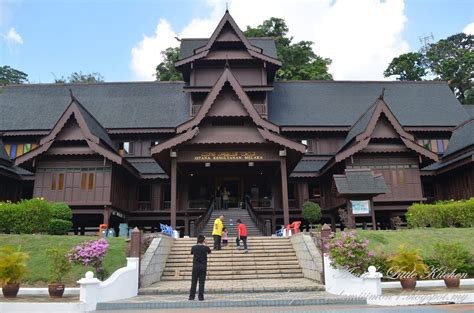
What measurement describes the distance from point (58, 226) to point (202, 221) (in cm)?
649

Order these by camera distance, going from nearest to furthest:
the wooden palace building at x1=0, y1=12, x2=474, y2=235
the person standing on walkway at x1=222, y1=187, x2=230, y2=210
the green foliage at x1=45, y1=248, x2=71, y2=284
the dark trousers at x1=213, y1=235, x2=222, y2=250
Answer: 1. the green foliage at x1=45, y1=248, x2=71, y2=284
2. the dark trousers at x1=213, y1=235, x2=222, y2=250
3. the wooden palace building at x1=0, y1=12, x2=474, y2=235
4. the person standing on walkway at x1=222, y1=187, x2=230, y2=210

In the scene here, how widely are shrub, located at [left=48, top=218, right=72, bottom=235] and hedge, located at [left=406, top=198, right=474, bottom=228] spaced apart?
1546 cm

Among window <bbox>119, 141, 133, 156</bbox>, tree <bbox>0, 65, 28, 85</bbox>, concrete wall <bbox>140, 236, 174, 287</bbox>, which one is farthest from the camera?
tree <bbox>0, 65, 28, 85</bbox>

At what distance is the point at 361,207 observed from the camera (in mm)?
19328

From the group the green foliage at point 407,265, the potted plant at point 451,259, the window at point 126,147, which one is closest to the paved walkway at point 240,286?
the green foliage at point 407,265

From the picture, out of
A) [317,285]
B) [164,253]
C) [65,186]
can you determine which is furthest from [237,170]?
[317,285]

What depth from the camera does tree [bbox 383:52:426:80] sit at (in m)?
56.2

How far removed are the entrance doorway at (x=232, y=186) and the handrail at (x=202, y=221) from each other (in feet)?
10.4

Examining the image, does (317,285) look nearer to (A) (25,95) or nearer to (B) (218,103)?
(B) (218,103)

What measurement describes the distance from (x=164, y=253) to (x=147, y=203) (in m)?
12.2

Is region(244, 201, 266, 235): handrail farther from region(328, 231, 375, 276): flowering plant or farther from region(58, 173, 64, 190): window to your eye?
region(58, 173, 64, 190): window

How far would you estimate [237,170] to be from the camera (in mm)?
26547

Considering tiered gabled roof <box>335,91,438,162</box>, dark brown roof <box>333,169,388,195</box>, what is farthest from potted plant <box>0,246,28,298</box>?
tiered gabled roof <box>335,91,438,162</box>

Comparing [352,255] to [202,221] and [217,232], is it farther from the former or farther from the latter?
[202,221]
